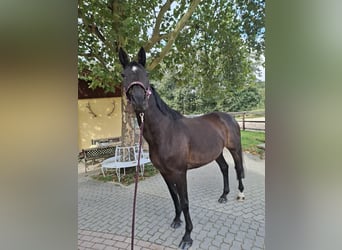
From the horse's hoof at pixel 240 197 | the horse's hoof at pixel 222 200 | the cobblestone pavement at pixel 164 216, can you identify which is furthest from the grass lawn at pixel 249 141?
the horse's hoof at pixel 222 200

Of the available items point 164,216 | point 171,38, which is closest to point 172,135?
point 164,216

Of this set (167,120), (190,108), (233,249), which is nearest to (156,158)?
(167,120)

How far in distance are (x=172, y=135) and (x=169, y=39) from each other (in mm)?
2177

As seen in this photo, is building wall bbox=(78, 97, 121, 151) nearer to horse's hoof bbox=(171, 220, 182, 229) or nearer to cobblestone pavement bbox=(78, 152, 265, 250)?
cobblestone pavement bbox=(78, 152, 265, 250)

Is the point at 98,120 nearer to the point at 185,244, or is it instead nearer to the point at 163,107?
the point at 163,107

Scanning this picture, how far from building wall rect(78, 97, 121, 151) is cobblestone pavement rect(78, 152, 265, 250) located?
203 centimetres

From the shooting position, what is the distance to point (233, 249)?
2.12m

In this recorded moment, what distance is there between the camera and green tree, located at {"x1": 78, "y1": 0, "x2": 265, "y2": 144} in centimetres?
362

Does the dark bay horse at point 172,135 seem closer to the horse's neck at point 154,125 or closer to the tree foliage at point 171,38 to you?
the horse's neck at point 154,125

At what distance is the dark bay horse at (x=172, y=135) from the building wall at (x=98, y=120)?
12.7ft

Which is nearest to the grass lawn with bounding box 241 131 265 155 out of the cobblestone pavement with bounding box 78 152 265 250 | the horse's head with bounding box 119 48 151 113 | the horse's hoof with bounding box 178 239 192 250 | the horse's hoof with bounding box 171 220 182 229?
the cobblestone pavement with bounding box 78 152 265 250
